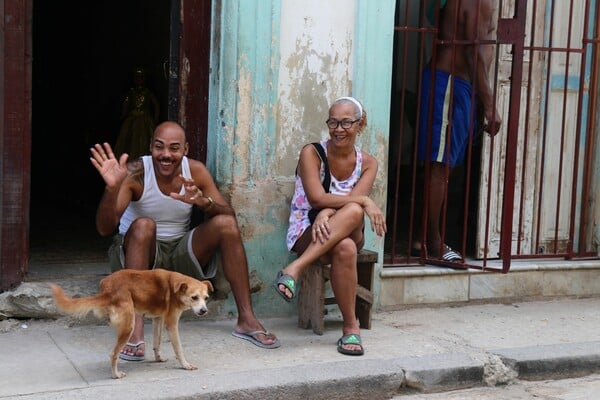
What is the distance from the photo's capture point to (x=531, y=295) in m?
6.33

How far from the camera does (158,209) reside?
4.98 metres

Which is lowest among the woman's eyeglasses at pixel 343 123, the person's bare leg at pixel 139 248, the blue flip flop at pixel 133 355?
the blue flip flop at pixel 133 355

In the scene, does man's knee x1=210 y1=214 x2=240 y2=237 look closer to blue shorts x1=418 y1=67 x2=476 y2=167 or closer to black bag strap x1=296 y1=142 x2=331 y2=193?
Result: black bag strap x1=296 y1=142 x2=331 y2=193

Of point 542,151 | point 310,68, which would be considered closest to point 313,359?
point 310,68

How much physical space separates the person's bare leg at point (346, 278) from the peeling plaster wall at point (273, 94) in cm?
69

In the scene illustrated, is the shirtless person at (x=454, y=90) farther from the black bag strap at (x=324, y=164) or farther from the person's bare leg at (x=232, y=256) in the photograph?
the person's bare leg at (x=232, y=256)

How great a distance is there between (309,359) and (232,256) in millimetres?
716

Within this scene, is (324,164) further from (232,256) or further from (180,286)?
(180,286)

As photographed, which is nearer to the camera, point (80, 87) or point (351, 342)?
point (351, 342)

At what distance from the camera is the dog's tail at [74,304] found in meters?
4.00

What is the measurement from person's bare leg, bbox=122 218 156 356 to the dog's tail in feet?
1.48

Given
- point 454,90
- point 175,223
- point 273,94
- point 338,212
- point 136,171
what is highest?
point 454,90

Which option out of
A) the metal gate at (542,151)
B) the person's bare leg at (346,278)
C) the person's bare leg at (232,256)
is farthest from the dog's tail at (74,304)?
the metal gate at (542,151)

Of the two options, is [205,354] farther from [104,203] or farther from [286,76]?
[286,76]
